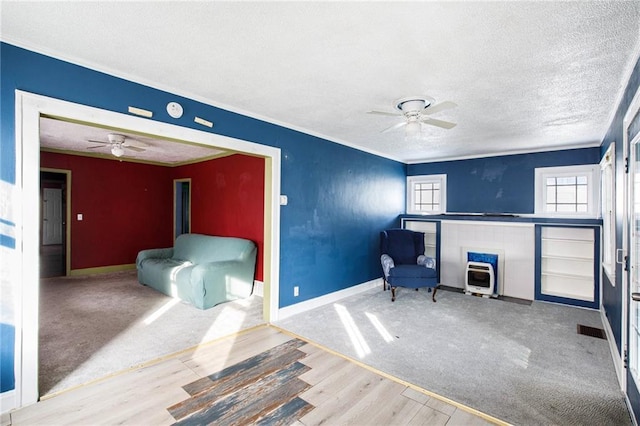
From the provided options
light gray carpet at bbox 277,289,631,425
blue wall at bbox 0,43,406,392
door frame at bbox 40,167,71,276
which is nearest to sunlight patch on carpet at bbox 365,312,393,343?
light gray carpet at bbox 277,289,631,425

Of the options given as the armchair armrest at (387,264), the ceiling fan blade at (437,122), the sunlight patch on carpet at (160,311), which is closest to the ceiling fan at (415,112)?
the ceiling fan blade at (437,122)

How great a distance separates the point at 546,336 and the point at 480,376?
1.45 metres

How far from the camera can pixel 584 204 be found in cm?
466

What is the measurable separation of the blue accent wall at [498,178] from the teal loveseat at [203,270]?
383 centimetres

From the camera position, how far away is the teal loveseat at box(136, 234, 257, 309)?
165 inches

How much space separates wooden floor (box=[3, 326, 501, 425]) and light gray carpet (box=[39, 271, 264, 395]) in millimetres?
259

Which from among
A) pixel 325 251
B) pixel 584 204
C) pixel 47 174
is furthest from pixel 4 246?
pixel 584 204

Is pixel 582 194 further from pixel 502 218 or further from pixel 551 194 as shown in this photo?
pixel 502 218

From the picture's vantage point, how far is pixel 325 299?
4465 millimetres

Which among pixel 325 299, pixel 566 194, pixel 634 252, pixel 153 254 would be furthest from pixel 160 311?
pixel 566 194

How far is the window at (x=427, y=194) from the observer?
5996mm

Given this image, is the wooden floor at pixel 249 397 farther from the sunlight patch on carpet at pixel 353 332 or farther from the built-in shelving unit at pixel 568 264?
the built-in shelving unit at pixel 568 264

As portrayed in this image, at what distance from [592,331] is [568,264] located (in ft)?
4.72

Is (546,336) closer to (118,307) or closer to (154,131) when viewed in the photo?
(154,131)
